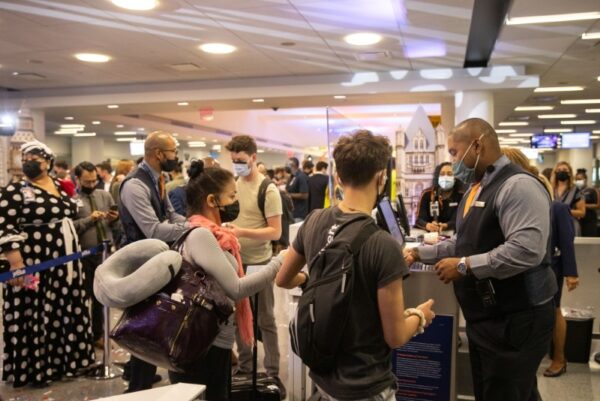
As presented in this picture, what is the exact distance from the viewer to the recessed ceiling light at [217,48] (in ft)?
20.2

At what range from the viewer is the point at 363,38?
19.3 ft

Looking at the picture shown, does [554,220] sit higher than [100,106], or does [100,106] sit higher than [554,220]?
[100,106]

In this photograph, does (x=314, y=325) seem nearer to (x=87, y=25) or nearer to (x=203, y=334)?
(x=203, y=334)

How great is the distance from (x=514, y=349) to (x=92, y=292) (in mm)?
3601

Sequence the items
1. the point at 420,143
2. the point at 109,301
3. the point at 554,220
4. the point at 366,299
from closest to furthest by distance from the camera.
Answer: the point at 366,299 → the point at 109,301 → the point at 554,220 → the point at 420,143

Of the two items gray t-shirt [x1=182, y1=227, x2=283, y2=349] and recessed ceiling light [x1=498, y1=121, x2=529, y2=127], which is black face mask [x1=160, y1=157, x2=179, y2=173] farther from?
recessed ceiling light [x1=498, y1=121, x2=529, y2=127]

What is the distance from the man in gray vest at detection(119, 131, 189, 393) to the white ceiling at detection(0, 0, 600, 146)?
79.0 inches

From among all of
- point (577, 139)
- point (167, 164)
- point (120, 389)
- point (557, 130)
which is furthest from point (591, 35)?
point (557, 130)

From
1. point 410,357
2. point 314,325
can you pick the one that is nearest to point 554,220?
point 410,357

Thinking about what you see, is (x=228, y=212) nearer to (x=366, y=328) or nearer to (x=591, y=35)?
(x=366, y=328)

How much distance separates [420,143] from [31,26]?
4260mm

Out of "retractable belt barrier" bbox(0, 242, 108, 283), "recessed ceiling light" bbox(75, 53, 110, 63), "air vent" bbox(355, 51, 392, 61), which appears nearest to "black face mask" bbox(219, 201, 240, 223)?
"retractable belt barrier" bbox(0, 242, 108, 283)

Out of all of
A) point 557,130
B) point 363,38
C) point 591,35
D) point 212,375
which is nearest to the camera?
point 212,375

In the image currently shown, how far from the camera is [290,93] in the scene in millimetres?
8188
